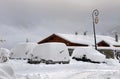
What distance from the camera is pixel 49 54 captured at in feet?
90.0

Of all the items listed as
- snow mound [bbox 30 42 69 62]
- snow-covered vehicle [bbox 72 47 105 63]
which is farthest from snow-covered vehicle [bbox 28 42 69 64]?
snow-covered vehicle [bbox 72 47 105 63]

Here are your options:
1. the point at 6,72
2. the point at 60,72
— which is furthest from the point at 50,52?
the point at 6,72

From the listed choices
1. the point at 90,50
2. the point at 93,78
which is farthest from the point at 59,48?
the point at 93,78

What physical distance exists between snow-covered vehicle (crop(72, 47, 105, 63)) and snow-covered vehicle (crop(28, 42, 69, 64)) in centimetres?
553

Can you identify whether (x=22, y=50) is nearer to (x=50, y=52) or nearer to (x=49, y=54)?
(x=49, y=54)

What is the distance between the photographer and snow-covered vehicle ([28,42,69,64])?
27453 millimetres

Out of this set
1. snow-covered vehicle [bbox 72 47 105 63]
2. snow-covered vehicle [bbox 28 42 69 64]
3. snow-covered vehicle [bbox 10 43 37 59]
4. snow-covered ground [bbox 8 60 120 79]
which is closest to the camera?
snow-covered ground [bbox 8 60 120 79]

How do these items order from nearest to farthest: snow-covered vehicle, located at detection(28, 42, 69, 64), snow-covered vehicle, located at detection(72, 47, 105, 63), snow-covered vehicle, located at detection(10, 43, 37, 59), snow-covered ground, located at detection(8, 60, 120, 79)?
snow-covered ground, located at detection(8, 60, 120, 79), snow-covered vehicle, located at detection(28, 42, 69, 64), snow-covered vehicle, located at detection(72, 47, 105, 63), snow-covered vehicle, located at detection(10, 43, 37, 59)

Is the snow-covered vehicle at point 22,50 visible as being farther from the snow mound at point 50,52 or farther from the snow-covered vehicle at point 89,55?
the snow mound at point 50,52

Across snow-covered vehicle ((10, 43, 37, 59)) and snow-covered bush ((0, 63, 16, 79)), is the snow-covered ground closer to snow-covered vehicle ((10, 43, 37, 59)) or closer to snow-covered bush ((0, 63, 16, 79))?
snow-covered bush ((0, 63, 16, 79))

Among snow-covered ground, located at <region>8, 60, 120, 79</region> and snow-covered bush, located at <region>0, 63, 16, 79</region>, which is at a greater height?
snow-covered bush, located at <region>0, 63, 16, 79</region>

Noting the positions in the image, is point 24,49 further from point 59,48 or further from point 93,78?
point 93,78

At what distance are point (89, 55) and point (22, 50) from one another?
6.12 metres

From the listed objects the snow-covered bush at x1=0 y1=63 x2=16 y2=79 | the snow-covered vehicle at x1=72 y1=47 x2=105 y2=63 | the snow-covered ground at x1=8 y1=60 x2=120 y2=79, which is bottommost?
the snow-covered ground at x1=8 y1=60 x2=120 y2=79
